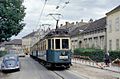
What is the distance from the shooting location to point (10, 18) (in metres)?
48.0

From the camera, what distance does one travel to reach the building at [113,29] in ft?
169

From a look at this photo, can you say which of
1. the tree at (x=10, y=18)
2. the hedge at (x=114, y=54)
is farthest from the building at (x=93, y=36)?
the hedge at (x=114, y=54)

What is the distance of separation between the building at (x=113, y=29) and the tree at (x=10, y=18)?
13.4 meters

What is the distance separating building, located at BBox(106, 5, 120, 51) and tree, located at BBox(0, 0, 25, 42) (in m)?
13.4

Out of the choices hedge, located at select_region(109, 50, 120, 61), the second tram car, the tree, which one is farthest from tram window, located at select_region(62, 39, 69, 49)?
A: the tree

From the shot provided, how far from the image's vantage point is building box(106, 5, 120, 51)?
51.6 m

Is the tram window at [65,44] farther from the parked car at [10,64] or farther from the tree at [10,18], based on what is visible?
the tree at [10,18]

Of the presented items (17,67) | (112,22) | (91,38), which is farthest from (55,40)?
(91,38)

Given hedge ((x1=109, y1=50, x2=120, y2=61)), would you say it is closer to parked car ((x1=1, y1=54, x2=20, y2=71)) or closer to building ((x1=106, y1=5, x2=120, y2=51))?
building ((x1=106, y1=5, x2=120, y2=51))

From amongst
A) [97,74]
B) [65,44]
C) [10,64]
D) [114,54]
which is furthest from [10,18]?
[97,74]

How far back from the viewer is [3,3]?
158 ft

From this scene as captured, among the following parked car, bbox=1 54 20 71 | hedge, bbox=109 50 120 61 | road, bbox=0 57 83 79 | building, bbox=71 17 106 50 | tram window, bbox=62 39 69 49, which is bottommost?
road, bbox=0 57 83 79

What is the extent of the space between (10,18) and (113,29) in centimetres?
1581

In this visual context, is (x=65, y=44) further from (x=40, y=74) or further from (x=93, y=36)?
(x=93, y=36)
